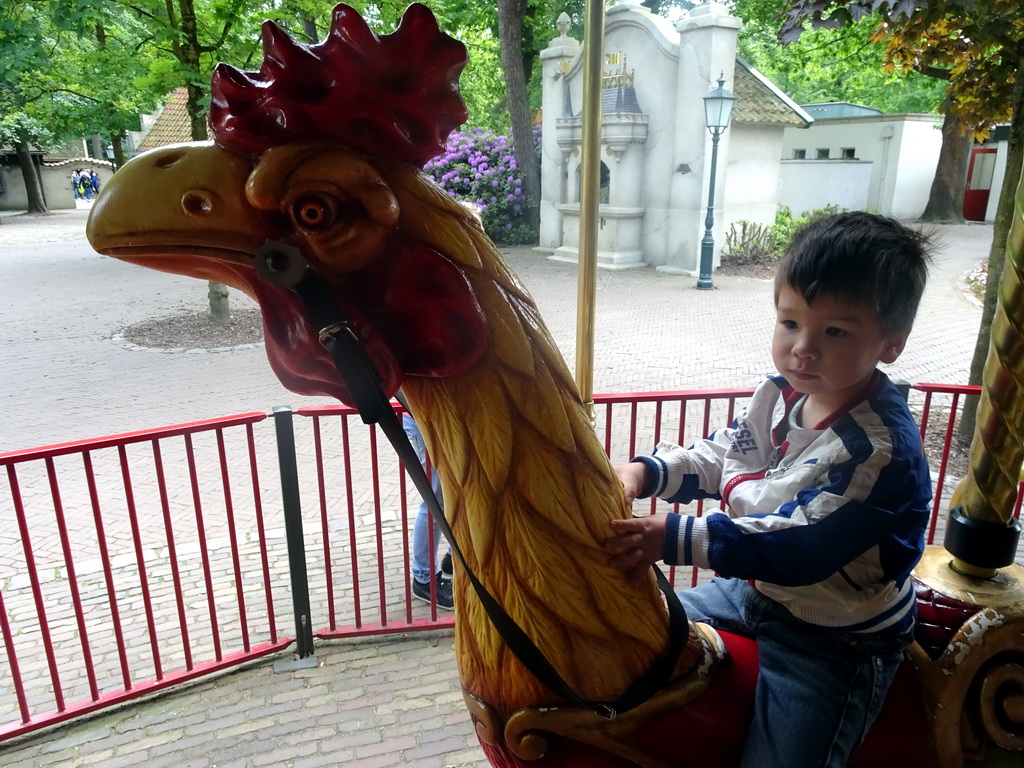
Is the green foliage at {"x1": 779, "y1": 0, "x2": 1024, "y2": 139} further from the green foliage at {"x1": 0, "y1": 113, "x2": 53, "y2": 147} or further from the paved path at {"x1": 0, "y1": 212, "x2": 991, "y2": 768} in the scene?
the green foliage at {"x1": 0, "y1": 113, "x2": 53, "y2": 147}

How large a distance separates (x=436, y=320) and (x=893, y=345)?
85 cm

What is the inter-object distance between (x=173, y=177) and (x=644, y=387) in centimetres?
713

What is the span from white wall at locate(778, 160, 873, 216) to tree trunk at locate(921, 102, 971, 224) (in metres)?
2.30

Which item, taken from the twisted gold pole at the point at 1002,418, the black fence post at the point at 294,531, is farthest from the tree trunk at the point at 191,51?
the twisted gold pole at the point at 1002,418

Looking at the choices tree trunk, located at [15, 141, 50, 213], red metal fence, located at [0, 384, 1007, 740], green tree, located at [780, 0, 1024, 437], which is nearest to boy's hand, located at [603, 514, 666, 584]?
red metal fence, located at [0, 384, 1007, 740]

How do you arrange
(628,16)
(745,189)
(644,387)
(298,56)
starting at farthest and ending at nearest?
(745,189), (628,16), (644,387), (298,56)

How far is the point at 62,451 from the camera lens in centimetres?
282

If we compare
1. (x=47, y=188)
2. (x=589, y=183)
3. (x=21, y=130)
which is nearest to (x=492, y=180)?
(x=589, y=183)

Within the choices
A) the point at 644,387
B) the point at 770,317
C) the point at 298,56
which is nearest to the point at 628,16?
the point at 770,317

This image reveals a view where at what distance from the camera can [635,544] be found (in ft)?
3.81

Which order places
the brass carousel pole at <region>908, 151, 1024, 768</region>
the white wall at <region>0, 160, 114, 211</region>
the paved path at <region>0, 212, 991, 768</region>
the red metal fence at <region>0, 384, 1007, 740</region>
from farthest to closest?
the white wall at <region>0, 160, 114, 211</region>, the red metal fence at <region>0, 384, 1007, 740</region>, the paved path at <region>0, 212, 991, 768</region>, the brass carousel pole at <region>908, 151, 1024, 768</region>

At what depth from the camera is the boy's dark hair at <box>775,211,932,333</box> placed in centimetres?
122

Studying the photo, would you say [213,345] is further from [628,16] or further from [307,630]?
[628,16]

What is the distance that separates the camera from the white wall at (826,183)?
25.8m
